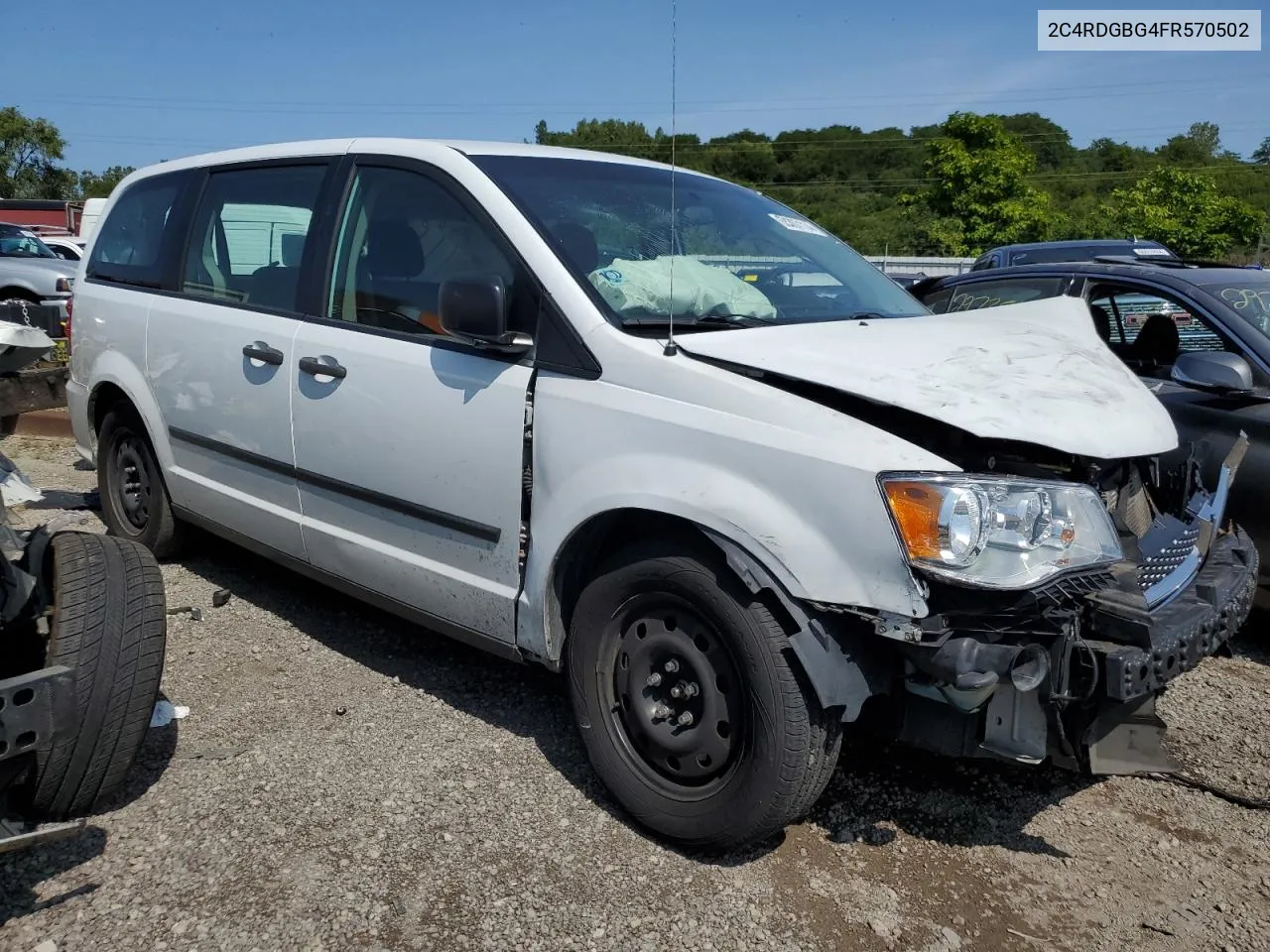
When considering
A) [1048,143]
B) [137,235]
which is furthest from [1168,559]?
[1048,143]

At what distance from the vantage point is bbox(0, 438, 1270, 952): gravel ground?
2.48 metres

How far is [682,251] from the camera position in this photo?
127 inches

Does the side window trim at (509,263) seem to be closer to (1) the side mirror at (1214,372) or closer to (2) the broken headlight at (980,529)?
(2) the broken headlight at (980,529)

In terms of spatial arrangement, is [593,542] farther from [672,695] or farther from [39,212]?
[39,212]

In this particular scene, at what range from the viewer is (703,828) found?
105 inches

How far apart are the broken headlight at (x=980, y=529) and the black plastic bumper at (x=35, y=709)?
6.37ft

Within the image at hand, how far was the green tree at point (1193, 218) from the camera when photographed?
29.2 m

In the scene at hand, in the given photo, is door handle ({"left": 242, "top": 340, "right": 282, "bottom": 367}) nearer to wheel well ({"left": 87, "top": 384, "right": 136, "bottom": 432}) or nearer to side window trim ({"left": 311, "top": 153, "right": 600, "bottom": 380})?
side window trim ({"left": 311, "top": 153, "right": 600, "bottom": 380})

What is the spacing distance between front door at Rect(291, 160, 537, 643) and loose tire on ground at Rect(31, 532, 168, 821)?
714 mm

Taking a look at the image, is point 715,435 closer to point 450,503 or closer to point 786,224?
point 450,503

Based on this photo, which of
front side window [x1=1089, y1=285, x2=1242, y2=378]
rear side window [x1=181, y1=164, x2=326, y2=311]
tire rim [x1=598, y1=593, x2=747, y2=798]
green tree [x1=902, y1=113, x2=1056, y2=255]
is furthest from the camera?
green tree [x1=902, y1=113, x2=1056, y2=255]

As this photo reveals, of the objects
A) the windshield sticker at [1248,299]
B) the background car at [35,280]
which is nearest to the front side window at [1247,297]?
the windshield sticker at [1248,299]

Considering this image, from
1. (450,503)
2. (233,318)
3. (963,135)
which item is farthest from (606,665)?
(963,135)

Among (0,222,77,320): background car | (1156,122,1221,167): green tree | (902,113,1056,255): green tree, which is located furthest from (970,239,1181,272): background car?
Result: (1156,122,1221,167): green tree
